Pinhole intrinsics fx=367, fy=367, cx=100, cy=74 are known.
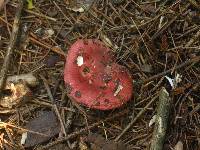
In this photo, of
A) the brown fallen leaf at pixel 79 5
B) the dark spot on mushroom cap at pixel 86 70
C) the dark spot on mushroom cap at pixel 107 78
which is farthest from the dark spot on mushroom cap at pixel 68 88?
the brown fallen leaf at pixel 79 5

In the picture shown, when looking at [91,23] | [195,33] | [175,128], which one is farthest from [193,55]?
[91,23]

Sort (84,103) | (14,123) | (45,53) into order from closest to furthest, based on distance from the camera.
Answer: (84,103), (14,123), (45,53)

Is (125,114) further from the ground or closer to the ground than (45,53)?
closer to the ground

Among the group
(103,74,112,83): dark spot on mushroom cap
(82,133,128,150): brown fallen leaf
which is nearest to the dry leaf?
(82,133,128,150): brown fallen leaf

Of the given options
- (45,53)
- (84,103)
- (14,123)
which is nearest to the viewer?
(84,103)

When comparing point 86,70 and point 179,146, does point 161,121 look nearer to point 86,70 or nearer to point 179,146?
point 179,146

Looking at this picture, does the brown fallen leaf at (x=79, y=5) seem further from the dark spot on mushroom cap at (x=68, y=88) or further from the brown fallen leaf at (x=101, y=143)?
the brown fallen leaf at (x=101, y=143)

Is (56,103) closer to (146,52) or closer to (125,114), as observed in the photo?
(125,114)
